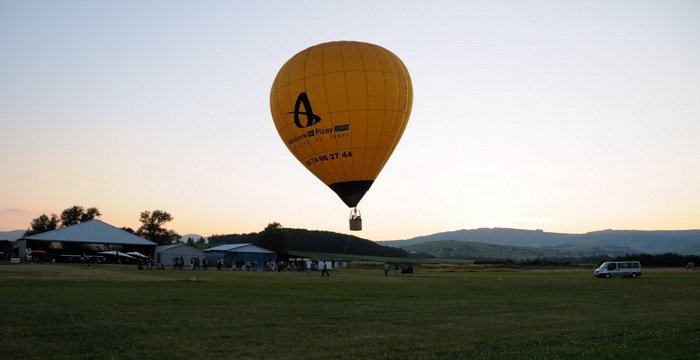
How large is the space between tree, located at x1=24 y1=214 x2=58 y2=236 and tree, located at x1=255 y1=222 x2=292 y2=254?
49295 millimetres

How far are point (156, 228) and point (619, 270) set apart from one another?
3767 inches

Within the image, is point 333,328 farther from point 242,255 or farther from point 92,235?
point 92,235

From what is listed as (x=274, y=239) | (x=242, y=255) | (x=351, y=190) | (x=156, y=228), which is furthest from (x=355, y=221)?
(x=156, y=228)

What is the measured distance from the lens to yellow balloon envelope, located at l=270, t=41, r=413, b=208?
25.1 meters

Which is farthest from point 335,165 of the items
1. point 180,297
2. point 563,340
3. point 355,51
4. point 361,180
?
point 563,340

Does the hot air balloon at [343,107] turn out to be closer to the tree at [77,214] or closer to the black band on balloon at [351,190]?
the black band on balloon at [351,190]

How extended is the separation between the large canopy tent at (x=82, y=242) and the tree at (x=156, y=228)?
36.5 meters

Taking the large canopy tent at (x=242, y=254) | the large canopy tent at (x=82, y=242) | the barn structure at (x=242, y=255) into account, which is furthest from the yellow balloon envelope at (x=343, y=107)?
the large canopy tent at (x=82, y=242)

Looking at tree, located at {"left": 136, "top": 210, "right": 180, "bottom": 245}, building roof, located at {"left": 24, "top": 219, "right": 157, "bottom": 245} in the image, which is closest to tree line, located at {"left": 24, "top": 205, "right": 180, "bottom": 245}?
tree, located at {"left": 136, "top": 210, "right": 180, "bottom": 245}

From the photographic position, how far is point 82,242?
7812 centimetres

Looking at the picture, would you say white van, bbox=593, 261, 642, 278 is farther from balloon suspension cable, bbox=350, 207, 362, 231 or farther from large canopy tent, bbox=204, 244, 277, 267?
large canopy tent, bbox=204, 244, 277, 267

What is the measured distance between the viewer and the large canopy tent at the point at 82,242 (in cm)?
7474

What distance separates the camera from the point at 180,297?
20.6 metres

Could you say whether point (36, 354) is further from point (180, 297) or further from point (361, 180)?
point (361, 180)
